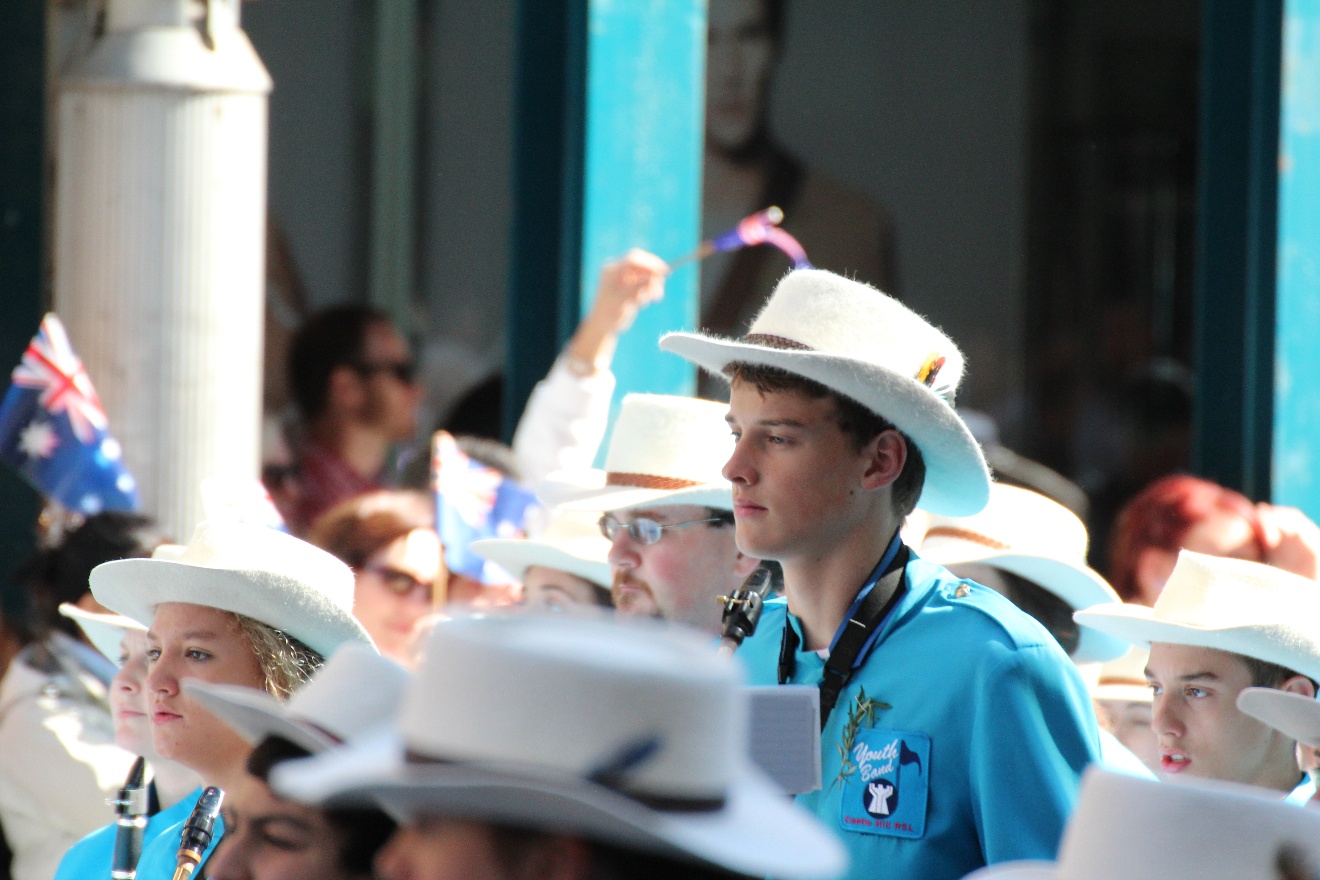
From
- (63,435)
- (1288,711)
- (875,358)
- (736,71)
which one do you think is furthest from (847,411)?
(736,71)

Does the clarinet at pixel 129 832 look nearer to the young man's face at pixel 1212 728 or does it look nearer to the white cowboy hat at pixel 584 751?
the white cowboy hat at pixel 584 751

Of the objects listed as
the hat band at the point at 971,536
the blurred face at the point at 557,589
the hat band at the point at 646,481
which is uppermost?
the hat band at the point at 646,481

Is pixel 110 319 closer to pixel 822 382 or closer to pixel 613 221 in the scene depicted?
pixel 613 221

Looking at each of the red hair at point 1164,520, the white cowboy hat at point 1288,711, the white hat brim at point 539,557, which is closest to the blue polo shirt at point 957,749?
the white cowboy hat at point 1288,711

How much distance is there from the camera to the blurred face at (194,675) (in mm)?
3252

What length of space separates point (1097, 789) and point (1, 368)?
527cm

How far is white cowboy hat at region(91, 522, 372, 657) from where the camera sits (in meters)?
3.48

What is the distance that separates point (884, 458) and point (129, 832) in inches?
61.8

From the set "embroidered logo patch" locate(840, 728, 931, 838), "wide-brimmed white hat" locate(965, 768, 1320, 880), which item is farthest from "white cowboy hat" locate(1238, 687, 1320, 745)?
"wide-brimmed white hat" locate(965, 768, 1320, 880)

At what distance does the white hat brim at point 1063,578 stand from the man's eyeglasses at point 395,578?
143cm

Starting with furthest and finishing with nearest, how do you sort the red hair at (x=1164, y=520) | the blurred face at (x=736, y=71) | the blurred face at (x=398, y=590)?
the blurred face at (x=736, y=71)
the red hair at (x=1164, y=520)
the blurred face at (x=398, y=590)

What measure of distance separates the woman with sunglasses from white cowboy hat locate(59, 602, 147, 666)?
33.8 inches

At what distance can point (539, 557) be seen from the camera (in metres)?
5.07

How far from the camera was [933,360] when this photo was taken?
11.3 ft
